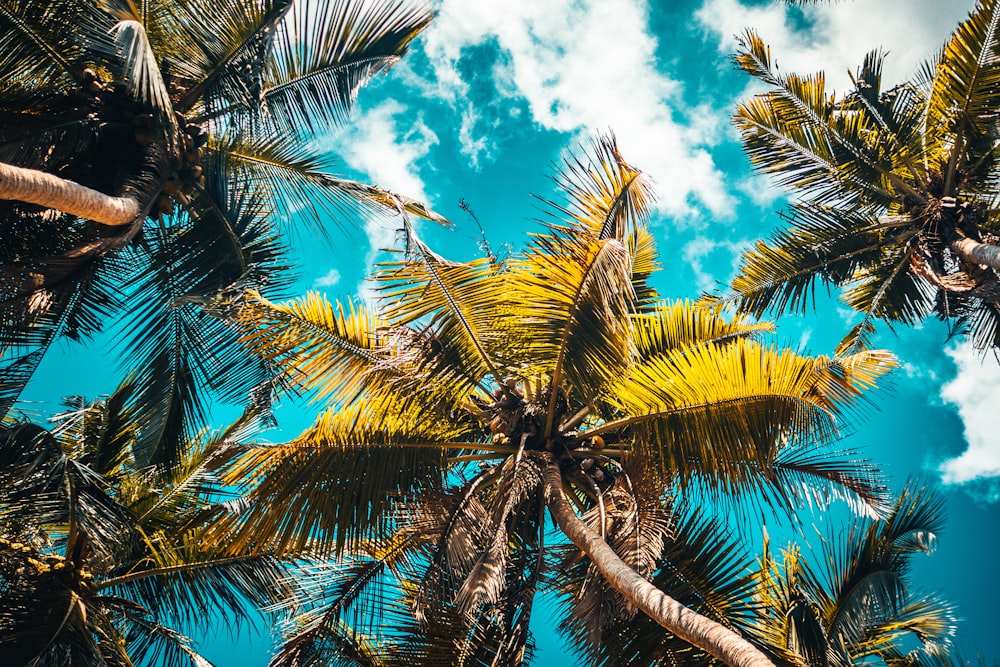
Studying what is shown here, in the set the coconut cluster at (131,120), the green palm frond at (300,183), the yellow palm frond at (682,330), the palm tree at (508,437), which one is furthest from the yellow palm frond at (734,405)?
the coconut cluster at (131,120)

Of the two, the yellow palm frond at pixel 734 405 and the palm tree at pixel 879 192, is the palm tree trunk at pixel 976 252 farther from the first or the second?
the yellow palm frond at pixel 734 405

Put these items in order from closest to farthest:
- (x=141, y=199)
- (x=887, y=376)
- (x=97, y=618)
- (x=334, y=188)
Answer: (x=887, y=376) < (x=141, y=199) < (x=97, y=618) < (x=334, y=188)

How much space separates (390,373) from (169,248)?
3.87 meters

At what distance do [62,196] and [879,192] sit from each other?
10.7m

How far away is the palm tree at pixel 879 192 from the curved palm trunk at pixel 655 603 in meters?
6.98

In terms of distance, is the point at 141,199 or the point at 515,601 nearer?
the point at 515,601

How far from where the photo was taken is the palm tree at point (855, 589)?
7.59m

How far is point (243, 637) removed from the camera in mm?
35500

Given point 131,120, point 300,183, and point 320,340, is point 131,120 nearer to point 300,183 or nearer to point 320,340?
point 300,183

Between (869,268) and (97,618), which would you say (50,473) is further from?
(869,268)

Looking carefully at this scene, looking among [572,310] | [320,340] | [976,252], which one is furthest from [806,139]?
[320,340]

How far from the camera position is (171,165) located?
318 inches

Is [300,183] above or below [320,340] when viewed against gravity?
above

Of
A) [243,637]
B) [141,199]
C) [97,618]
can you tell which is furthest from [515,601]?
[243,637]
